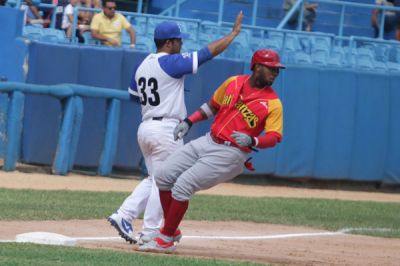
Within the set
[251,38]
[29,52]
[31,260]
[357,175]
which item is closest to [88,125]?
[29,52]

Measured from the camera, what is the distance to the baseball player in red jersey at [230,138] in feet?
27.9

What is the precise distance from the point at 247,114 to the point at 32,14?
10.2 metres

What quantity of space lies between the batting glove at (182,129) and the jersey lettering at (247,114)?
0.46 metres

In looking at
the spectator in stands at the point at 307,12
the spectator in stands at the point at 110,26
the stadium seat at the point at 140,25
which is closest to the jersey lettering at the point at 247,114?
the spectator in stands at the point at 110,26

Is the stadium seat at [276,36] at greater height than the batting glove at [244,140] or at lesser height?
greater

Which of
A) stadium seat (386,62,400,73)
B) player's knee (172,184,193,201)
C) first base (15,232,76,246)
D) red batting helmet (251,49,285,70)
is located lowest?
first base (15,232,76,246)

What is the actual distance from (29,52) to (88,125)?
146 cm

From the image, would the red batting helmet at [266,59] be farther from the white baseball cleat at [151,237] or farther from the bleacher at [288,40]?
the bleacher at [288,40]

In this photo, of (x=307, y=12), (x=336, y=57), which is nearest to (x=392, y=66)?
(x=336, y=57)

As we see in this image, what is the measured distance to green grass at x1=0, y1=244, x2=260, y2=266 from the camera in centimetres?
746

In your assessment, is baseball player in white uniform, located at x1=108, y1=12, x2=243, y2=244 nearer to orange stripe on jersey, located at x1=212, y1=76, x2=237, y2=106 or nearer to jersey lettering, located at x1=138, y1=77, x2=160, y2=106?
jersey lettering, located at x1=138, y1=77, x2=160, y2=106

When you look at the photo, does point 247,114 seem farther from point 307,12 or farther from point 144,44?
point 307,12

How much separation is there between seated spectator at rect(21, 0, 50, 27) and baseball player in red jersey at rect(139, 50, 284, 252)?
8930 millimetres

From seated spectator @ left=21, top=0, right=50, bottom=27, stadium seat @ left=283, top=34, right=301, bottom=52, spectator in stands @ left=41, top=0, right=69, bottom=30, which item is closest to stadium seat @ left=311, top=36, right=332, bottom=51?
stadium seat @ left=283, top=34, right=301, bottom=52
